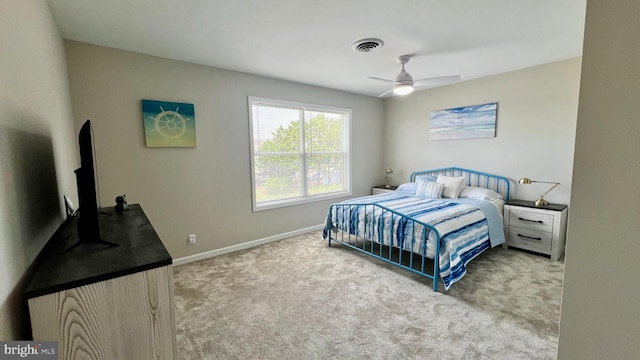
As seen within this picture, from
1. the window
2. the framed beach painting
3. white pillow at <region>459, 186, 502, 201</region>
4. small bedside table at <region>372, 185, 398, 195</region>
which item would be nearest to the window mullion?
the window

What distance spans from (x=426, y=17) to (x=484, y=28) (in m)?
0.67

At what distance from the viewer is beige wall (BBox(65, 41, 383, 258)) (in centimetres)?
271

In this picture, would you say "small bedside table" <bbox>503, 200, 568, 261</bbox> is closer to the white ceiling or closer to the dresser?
the white ceiling

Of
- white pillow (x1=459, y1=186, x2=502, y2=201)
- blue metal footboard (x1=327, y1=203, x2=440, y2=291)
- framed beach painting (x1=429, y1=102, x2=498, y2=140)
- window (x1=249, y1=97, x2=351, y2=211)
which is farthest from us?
framed beach painting (x1=429, y1=102, x2=498, y2=140)

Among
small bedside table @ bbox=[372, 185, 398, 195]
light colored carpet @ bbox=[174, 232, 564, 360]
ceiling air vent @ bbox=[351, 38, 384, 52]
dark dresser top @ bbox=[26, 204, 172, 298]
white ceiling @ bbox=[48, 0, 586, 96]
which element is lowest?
light colored carpet @ bbox=[174, 232, 564, 360]

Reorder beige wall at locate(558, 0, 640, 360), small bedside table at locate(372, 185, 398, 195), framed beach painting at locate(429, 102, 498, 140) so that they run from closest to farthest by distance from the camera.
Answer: beige wall at locate(558, 0, 640, 360), framed beach painting at locate(429, 102, 498, 140), small bedside table at locate(372, 185, 398, 195)

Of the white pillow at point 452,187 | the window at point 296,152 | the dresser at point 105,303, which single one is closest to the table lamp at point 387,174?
the window at point 296,152

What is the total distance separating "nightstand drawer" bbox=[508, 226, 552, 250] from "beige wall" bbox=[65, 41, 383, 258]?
3.13 m

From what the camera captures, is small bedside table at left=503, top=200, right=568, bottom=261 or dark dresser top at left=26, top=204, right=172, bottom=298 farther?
small bedside table at left=503, top=200, right=568, bottom=261

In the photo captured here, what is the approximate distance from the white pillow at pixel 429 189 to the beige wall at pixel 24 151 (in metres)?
4.14

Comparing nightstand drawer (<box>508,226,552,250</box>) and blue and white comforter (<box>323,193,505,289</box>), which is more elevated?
blue and white comforter (<box>323,193,505,289</box>)

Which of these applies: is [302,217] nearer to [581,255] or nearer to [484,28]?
[484,28]

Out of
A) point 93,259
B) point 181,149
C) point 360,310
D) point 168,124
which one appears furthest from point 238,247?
point 93,259

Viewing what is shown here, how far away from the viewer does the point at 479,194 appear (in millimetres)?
3791
